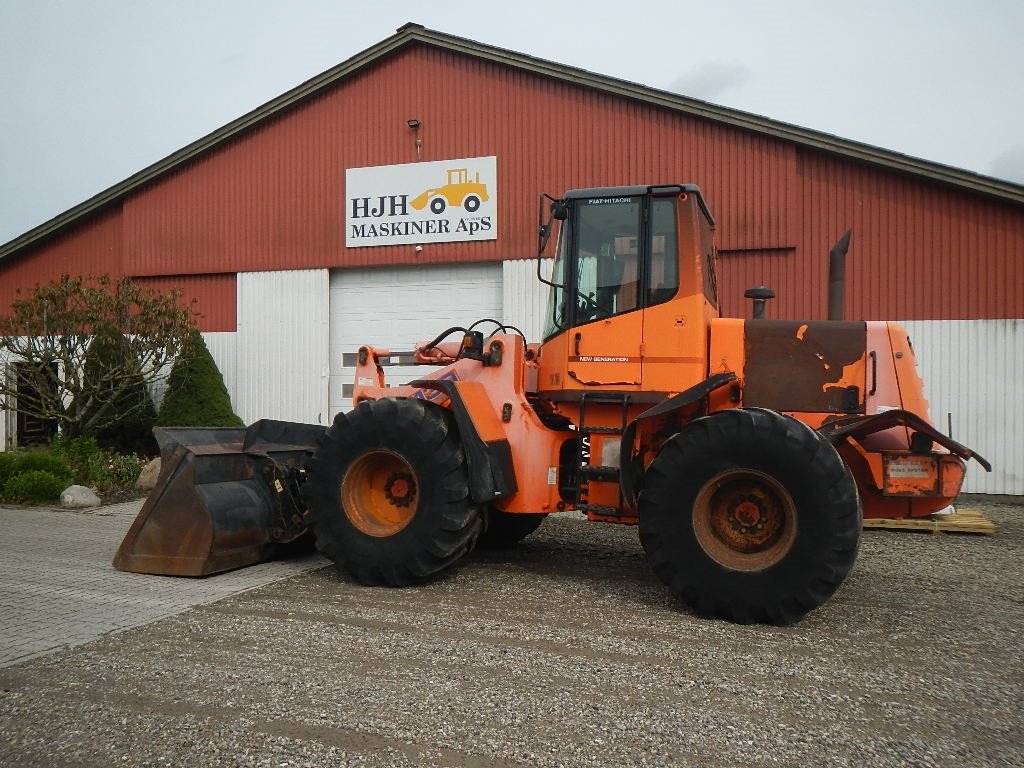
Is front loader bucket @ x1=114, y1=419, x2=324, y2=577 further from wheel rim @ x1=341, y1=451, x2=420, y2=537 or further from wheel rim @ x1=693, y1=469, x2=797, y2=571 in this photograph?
wheel rim @ x1=693, y1=469, x2=797, y2=571

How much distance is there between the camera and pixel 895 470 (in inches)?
217

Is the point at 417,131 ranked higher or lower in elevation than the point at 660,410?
higher

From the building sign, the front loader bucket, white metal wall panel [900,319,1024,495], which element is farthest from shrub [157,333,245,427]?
white metal wall panel [900,319,1024,495]

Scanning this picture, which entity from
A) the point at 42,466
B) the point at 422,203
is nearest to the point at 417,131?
the point at 422,203

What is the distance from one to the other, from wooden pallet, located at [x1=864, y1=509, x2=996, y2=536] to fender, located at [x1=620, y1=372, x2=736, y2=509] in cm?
476

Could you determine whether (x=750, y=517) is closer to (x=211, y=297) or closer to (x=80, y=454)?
(x=80, y=454)

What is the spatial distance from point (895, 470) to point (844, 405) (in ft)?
2.24

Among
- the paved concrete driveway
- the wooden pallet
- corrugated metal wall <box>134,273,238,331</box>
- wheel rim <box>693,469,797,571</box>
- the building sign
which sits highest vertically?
the building sign

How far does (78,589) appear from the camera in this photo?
6258mm

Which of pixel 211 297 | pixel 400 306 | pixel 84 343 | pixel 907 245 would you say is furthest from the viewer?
pixel 211 297

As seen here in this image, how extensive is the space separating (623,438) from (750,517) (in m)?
1.04

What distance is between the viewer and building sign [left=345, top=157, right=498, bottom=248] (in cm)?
1445

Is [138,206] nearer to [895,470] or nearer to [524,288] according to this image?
[524,288]

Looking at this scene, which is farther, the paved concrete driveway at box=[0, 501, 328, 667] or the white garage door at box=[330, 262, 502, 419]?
the white garage door at box=[330, 262, 502, 419]
